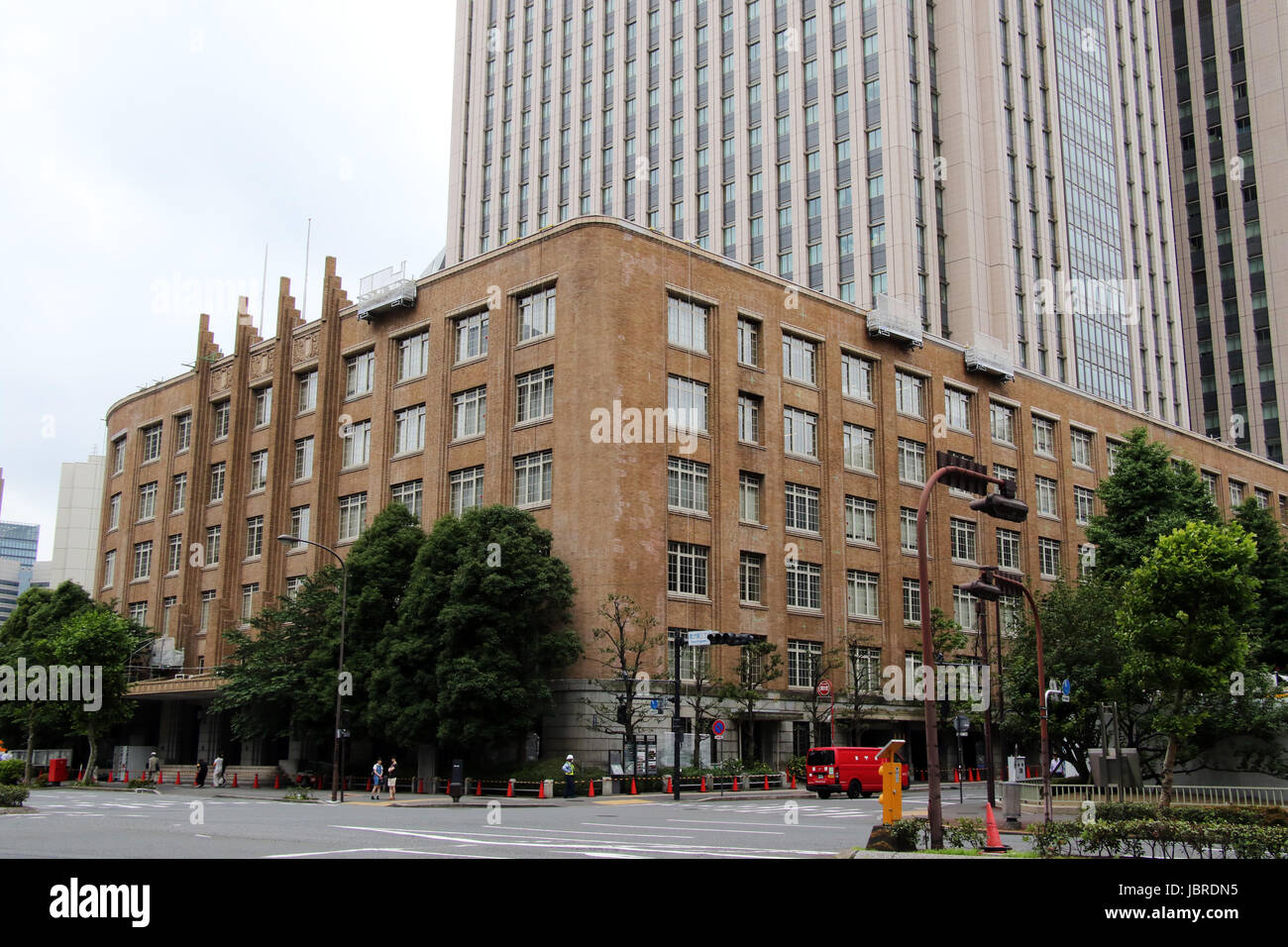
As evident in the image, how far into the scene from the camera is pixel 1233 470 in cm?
8362

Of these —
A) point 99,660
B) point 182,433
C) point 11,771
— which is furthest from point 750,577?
point 182,433

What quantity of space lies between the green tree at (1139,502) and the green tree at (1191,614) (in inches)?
1206

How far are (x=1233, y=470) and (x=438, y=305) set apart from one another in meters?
59.1

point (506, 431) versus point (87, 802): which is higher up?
point (506, 431)

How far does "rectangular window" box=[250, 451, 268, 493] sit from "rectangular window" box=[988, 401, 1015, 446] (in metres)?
41.1

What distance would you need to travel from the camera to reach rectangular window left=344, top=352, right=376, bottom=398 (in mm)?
60469

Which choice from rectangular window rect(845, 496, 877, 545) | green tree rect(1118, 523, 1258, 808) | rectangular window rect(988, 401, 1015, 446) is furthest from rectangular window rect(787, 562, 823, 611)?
green tree rect(1118, 523, 1258, 808)

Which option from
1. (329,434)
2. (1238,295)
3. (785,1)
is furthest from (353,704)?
(1238,295)

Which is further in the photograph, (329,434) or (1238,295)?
(1238,295)

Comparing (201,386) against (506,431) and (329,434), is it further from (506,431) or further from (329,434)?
(506,431)

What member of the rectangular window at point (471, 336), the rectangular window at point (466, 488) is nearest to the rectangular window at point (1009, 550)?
the rectangular window at point (466, 488)

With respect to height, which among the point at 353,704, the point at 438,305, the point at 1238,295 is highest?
the point at 1238,295

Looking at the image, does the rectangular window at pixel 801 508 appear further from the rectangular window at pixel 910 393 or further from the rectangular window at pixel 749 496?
the rectangular window at pixel 910 393

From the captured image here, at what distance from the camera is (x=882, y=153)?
8069 cm
